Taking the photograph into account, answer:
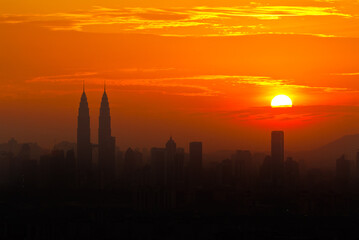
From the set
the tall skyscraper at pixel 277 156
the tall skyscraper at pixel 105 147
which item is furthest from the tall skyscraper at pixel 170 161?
the tall skyscraper at pixel 277 156

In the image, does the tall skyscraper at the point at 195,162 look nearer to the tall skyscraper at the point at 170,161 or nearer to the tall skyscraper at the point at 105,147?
the tall skyscraper at the point at 170,161

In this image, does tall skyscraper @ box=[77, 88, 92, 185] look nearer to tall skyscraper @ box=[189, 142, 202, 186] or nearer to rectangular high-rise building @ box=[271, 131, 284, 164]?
tall skyscraper @ box=[189, 142, 202, 186]

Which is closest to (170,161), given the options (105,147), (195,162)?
(195,162)

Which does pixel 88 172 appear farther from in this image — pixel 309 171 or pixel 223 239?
pixel 223 239

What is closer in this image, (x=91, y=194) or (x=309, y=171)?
(x=91, y=194)

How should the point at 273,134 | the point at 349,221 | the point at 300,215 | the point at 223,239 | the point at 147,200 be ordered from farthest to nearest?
the point at 273,134
the point at 147,200
the point at 300,215
the point at 349,221
the point at 223,239

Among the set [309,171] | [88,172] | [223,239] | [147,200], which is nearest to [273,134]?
[309,171]

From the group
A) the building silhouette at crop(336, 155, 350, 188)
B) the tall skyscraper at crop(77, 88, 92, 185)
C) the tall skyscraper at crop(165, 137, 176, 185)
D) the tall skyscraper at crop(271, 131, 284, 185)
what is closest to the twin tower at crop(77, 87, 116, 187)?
the tall skyscraper at crop(77, 88, 92, 185)
